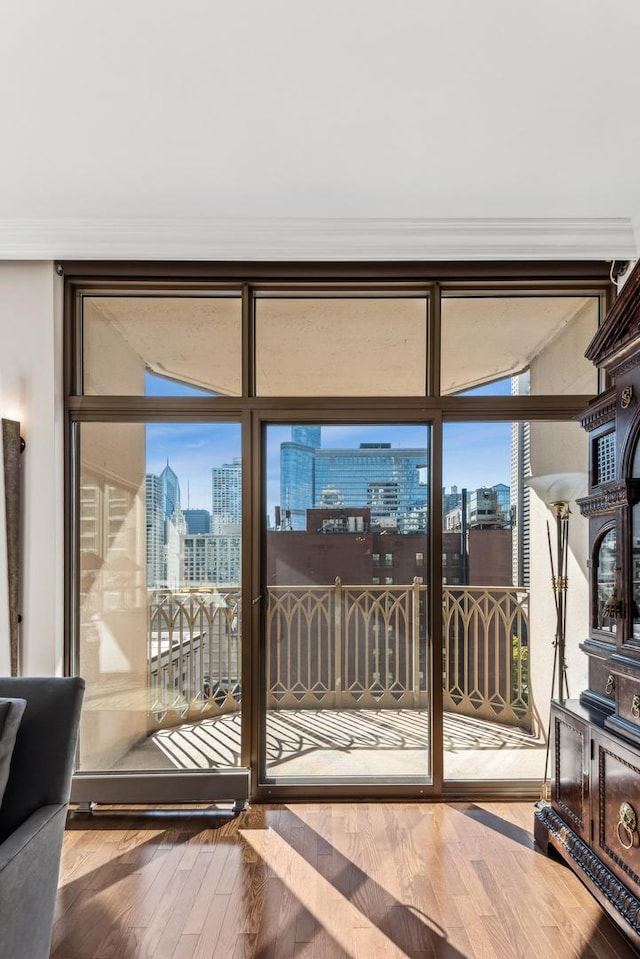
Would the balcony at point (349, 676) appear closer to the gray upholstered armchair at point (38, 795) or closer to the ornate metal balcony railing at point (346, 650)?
the ornate metal balcony railing at point (346, 650)

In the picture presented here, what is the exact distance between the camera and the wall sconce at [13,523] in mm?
3309

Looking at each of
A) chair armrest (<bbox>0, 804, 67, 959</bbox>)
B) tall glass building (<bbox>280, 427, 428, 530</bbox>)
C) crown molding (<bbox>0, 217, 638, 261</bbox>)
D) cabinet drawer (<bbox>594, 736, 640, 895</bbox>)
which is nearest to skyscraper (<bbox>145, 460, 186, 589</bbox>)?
tall glass building (<bbox>280, 427, 428, 530</bbox>)

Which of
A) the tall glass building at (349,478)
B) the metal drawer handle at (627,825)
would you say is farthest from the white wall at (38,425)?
the metal drawer handle at (627,825)

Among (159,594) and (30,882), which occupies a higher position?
(159,594)

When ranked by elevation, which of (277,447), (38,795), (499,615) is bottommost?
(38,795)

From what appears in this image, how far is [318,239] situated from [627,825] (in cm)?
285

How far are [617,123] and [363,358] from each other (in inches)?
61.4

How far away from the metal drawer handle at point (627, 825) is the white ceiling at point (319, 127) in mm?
2513

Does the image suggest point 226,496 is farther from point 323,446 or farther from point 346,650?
point 346,650

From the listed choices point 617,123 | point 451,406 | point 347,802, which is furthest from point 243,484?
point 617,123

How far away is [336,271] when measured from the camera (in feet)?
11.5

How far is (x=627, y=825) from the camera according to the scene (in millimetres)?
2205

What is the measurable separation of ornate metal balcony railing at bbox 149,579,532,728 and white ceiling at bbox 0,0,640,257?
183 centimetres

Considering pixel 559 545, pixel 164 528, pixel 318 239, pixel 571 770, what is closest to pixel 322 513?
pixel 164 528
